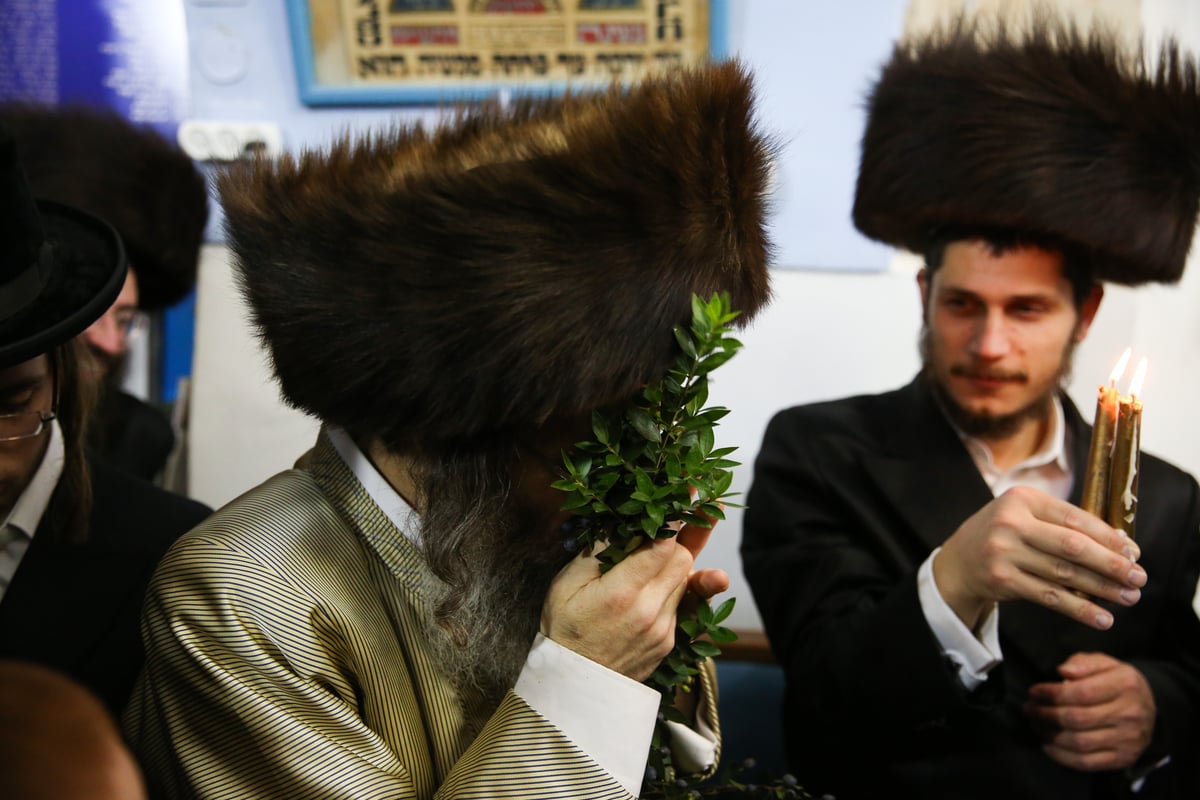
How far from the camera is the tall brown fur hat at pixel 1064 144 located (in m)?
1.71

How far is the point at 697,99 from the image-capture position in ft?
3.46

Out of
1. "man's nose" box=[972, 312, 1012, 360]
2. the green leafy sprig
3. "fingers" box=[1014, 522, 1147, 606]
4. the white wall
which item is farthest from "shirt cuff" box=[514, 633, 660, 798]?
the white wall

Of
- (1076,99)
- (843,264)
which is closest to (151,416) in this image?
(843,264)

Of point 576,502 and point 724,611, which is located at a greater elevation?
point 576,502

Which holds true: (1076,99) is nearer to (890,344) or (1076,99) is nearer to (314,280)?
(890,344)

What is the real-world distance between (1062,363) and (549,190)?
47.1 inches

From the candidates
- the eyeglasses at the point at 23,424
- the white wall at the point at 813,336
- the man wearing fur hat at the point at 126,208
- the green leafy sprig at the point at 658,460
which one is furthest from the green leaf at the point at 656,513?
the man wearing fur hat at the point at 126,208

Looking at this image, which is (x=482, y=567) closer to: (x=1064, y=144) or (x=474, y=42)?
(x=1064, y=144)

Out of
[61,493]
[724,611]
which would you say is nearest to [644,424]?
[724,611]

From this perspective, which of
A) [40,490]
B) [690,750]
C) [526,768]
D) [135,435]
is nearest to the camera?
[526,768]

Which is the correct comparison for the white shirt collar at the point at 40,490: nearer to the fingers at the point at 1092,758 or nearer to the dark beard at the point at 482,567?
the dark beard at the point at 482,567

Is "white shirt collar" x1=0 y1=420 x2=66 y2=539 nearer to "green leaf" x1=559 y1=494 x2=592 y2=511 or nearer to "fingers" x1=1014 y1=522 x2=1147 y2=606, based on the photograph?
"green leaf" x1=559 y1=494 x2=592 y2=511

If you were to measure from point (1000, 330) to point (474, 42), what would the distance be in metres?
1.38

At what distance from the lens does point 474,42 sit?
2416 millimetres
